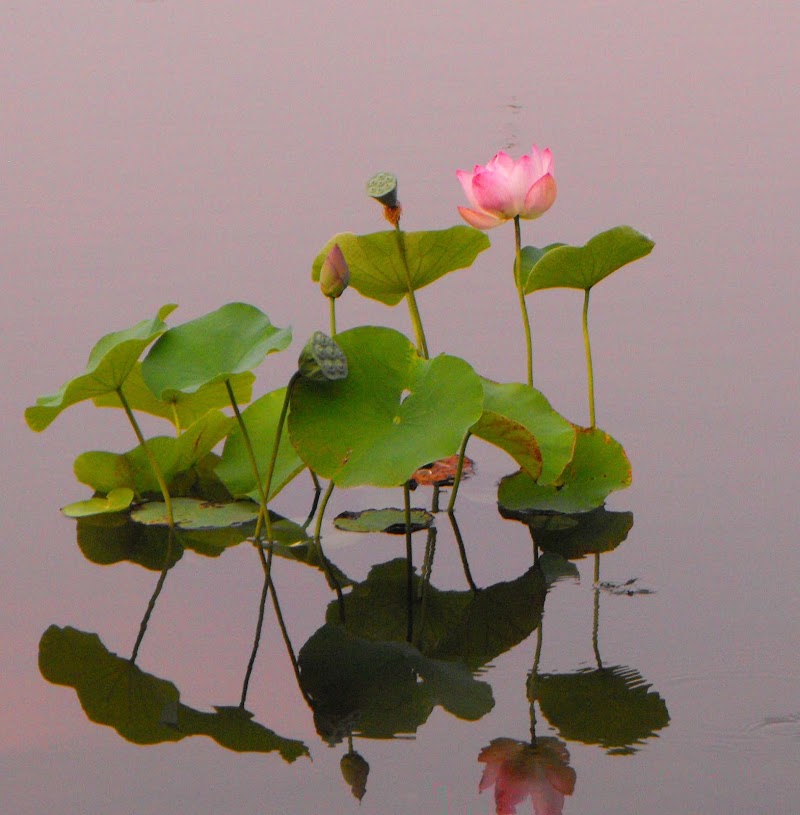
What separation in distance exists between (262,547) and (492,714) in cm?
50

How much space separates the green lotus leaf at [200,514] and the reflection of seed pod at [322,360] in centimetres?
30

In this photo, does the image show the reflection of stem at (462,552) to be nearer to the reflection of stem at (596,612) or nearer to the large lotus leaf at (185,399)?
the reflection of stem at (596,612)

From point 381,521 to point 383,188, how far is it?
1.51 ft

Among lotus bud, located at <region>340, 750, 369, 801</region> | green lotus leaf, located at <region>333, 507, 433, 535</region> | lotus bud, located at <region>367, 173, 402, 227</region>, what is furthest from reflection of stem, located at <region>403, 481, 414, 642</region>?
lotus bud, located at <region>367, 173, 402, 227</region>

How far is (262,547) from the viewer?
1.56 meters

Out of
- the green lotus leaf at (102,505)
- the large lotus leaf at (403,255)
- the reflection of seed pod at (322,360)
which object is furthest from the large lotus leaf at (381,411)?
the green lotus leaf at (102,505)

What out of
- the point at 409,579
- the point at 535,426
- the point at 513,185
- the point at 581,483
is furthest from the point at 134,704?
the point at 513,185

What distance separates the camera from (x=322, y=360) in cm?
138

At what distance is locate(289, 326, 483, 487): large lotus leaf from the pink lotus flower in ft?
0.86

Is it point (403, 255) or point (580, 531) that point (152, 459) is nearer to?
point (403, 255)

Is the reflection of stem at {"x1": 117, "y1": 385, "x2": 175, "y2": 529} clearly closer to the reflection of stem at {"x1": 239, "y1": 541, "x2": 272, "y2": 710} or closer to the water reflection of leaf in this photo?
Answer: the reflection of stem at {"x1": 239, "y1": 541, "x2": 272, "y2": 710}

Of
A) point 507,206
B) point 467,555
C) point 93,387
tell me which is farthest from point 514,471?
point 93,387

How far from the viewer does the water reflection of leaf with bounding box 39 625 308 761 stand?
3.69ft

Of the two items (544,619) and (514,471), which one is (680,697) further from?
(514,471)
